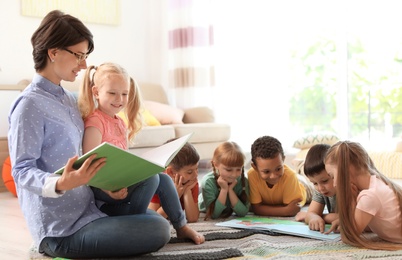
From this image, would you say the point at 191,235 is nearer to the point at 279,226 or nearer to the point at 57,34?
the point at 279,226

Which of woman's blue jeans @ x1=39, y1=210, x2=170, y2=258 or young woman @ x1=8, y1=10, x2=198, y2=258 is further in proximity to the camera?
woman's blue jeans @ x1=39, y1=210, x2=170, y2=258

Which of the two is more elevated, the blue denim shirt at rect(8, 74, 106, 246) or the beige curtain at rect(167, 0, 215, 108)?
the beige curtain at rect(167, 0, 215, 108)

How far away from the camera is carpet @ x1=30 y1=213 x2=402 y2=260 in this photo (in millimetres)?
2000

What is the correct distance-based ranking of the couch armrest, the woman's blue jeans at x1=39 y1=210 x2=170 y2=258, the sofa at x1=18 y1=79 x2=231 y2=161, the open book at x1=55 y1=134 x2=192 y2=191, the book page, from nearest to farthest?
the open book at x1=55 y1=134 x2=192 y2=191
the book page
the woman's blue jeans at x1=39 y1=210 x2=170 y2=258
the sofa at x1=18 y1=79 x2=231 y2=161
the couch armrest

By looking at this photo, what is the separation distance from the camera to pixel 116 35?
5664 millimetres

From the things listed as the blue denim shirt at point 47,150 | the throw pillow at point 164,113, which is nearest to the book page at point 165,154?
the blue denim shirt at point 47,150

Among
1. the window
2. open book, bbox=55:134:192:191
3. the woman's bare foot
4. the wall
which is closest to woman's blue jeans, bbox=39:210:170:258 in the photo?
open book, bbox=55:134:192:191

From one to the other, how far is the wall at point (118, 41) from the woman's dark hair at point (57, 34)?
314 centimetres

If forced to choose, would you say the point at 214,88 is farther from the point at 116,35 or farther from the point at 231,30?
the point at 116,35

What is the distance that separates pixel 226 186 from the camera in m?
2.73

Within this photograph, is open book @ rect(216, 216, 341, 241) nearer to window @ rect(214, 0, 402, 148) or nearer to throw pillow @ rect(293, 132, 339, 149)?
throw pillow @ rect(293, 132, 339, 149)

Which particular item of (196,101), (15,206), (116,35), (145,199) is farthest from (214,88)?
(145,199)

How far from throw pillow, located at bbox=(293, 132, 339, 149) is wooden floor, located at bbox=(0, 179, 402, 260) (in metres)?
2.15

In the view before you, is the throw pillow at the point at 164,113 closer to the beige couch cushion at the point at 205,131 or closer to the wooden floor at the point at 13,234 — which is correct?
the beige couch cushion at the point at 205,131
